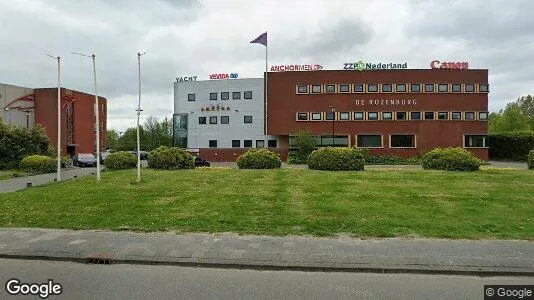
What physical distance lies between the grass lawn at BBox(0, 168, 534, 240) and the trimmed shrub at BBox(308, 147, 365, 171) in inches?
155

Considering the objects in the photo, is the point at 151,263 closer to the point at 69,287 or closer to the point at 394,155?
the point at 69,287

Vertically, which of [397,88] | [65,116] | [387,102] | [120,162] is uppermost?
[397,88]

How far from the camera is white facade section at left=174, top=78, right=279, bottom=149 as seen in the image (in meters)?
54.3

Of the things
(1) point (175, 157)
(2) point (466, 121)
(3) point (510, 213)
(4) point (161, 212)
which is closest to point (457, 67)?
(2) point (466, 121)

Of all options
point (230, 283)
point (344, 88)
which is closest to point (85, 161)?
point (344, 88)

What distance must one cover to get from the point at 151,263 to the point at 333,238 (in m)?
3.88

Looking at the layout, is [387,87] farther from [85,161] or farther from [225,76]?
[85,161]

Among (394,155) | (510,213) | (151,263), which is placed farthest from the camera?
(394,155)

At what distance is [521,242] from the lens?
8523 millimetres

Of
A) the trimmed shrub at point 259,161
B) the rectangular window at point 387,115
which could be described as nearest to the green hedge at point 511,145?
the rectangular window at point 387,115

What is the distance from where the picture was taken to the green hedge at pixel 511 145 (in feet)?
168

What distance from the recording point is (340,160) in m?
22.5

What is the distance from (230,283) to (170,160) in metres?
18.1

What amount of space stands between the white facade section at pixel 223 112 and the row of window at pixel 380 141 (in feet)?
20.4
